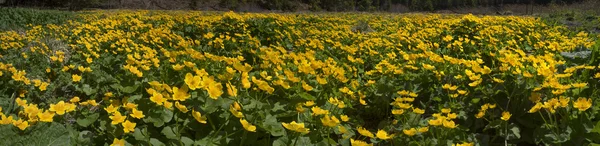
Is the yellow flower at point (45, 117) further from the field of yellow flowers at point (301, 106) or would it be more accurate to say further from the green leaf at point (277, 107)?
the green leaf at point (277, 107)

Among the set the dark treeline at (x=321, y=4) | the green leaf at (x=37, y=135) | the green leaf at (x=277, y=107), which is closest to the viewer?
the green leaf at (x=37, y=135)

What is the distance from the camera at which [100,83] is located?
11.1ft

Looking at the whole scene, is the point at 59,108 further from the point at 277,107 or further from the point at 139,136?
the point at 277,107

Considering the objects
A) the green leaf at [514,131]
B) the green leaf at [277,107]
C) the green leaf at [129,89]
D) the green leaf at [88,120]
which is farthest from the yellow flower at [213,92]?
the green leaf at [514,131]

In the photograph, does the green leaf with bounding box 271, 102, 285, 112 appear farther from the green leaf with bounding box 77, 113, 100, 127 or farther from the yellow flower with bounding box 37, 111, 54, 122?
the yellow flower with bounding box 37, 111, 54, 122

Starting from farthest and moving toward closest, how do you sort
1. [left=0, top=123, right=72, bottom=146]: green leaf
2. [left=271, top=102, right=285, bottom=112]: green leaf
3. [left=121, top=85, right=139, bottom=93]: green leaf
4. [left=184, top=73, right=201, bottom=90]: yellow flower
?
1. [left=121, top=85, right=139, bottom=93]: green leaf
2. [left=271, top=102, right=285, bottom=112]: green leaf
3. [left=184, top=73, right=201, bottom=90]: yellow flower
4. [left=0, top=123, right=72, bottom=146]: green leaf

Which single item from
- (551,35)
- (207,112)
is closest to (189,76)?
(207,112)

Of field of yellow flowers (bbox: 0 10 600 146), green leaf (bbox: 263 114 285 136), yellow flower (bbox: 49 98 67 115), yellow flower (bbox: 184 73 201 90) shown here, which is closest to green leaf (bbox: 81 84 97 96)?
field of yellow flowers (bbox: 0 10 600 146)

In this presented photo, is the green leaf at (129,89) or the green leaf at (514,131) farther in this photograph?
the green leaf at (129,89)

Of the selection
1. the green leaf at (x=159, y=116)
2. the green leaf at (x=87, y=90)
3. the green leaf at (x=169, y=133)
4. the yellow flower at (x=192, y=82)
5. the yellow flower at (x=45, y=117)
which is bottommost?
the green leaf at (x=87, y=90)

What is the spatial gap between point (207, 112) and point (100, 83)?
1.65 m

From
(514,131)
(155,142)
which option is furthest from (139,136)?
(514,131)

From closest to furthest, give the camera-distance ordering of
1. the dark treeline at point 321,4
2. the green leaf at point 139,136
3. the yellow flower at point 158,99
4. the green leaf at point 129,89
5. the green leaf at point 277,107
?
the green leaf at point 139,136
the yellow flower at point 158,99
the green leaf at point 277,107
the green leaf at point 129,89
the dark treeline at point 321,4

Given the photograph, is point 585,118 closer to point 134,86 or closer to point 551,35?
point 134,86
